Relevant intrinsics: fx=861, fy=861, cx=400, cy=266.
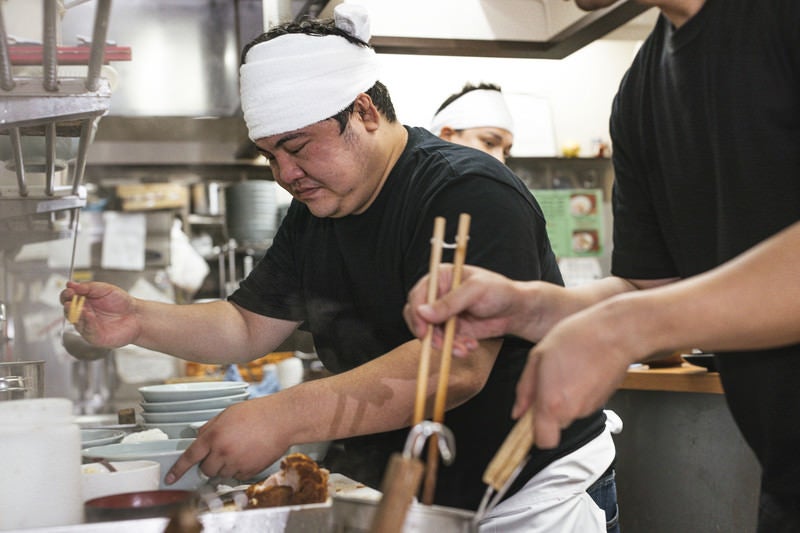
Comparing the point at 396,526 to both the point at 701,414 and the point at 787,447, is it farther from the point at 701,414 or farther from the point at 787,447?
the point at 701,414

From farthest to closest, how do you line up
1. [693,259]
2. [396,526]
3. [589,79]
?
[589,79]
[693,259]
[396,526]

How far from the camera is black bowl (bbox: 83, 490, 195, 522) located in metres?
0.78

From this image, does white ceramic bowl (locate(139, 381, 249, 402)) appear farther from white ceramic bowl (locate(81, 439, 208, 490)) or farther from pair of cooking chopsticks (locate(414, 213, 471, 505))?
pair of cooking chopsticks (locate(414, 213, 471, 505))

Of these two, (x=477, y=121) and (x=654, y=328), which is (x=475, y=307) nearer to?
(x=654, y=328)

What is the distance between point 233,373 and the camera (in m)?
2.28

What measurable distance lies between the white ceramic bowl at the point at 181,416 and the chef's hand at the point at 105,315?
16 cm

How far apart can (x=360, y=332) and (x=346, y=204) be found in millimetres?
232

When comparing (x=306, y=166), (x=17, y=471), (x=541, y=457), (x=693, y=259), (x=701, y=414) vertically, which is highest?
(x=306, y=166)

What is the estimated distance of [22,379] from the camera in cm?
127

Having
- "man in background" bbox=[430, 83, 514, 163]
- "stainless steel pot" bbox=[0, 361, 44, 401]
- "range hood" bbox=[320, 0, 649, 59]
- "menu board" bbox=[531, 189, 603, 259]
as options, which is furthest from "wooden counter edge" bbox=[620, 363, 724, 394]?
"menu board" bbox=[531, 189, 603, 259]

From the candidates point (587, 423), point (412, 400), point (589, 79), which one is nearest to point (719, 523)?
point (587, 423)

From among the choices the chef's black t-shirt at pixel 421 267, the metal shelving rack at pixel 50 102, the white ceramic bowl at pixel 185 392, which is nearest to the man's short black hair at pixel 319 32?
the chef's black t-shirt at pixel 421 267

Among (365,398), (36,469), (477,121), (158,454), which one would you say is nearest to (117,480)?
(36,469)

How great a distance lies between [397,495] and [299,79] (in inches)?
33.7
